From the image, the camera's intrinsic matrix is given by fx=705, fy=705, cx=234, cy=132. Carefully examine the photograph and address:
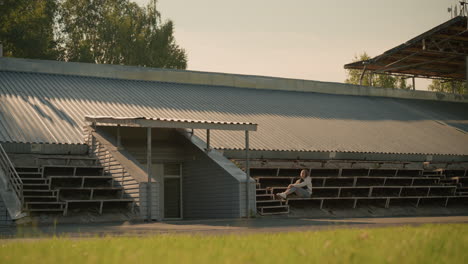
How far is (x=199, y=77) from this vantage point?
3128 cm

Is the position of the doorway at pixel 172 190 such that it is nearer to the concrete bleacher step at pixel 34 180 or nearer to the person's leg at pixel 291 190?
the person's leg at pixel 291 190

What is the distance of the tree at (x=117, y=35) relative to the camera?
2363 inches

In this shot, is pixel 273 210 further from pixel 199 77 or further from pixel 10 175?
pixel 199 77

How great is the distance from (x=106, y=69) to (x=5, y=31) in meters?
26.3

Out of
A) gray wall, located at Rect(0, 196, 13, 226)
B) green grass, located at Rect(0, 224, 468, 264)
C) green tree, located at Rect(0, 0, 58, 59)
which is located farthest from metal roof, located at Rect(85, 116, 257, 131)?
green tree, located at Rect(0, 0, 58, 59)

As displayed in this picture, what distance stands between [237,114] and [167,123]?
9575 millimetres

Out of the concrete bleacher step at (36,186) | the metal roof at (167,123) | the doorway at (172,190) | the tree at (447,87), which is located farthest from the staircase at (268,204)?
the tree at (447,87)

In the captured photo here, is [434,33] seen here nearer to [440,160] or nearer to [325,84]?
[325,84]

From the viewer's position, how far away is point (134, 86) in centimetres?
2866

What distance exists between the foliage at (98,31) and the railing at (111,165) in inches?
1343

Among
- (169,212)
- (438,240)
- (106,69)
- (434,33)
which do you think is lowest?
(169,212)

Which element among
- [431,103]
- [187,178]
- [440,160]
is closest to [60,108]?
[187,178]

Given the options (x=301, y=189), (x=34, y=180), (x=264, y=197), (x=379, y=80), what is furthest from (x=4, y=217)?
(x=379, y=80)

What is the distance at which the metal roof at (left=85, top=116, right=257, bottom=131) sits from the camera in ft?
56.9
